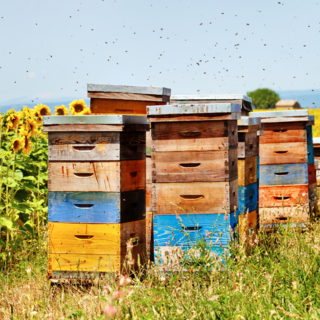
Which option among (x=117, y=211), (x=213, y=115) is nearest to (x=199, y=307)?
(x=117, y=211)

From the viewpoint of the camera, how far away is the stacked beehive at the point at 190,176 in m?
3.63

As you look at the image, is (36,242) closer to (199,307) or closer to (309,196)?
(199,307)

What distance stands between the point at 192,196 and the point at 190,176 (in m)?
0.18

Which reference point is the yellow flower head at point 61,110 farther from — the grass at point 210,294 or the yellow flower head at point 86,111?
the grass at point 210,294

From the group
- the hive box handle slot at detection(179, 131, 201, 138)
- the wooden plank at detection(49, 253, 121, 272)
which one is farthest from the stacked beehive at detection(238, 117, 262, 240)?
the wooden plank at detection(49, 253, 121, 272)

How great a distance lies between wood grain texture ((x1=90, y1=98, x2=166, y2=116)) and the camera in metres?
5.12

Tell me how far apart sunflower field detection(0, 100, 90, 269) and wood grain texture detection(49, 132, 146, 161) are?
1004 millimetres

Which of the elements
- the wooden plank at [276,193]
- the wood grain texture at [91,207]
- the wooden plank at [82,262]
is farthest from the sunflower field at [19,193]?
the wooden plank at [276,193]

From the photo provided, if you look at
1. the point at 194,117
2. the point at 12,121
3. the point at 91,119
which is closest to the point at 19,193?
the point at 12,121

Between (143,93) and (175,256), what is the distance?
2.13m

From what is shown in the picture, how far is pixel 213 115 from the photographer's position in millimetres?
3609

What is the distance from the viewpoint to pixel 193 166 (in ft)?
12.3

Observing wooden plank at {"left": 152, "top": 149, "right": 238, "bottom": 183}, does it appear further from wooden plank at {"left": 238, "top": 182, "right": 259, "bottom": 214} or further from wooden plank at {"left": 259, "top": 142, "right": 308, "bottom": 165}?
wooden plank at {"left": 259, "top": 142, "right": 308, "bottom": 165}

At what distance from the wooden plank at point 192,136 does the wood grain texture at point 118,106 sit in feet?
Answer: 4.86
